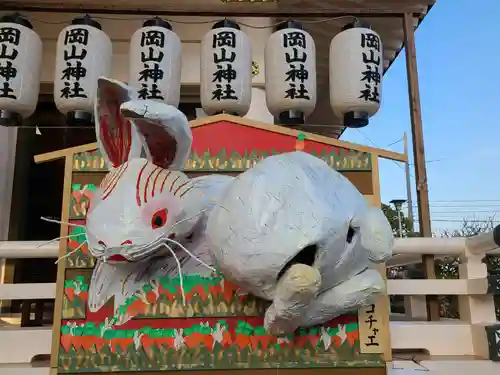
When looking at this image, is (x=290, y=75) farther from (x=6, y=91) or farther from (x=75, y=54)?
(x=6, y=91)

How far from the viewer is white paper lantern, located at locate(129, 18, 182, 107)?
11.9 feet

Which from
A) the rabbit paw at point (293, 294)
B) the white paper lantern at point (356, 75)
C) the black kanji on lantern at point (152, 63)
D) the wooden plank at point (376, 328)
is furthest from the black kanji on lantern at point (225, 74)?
the rabbit paw at point (293, 294)

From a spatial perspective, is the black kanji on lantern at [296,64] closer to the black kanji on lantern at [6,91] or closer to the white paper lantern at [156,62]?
the white paper lantern at [156,62]

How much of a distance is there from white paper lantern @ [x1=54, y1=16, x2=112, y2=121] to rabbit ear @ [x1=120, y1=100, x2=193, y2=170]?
83.6 inches

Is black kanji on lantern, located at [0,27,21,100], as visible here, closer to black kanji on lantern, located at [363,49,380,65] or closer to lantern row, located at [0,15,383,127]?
lantern row, located at [0,15,383,127]

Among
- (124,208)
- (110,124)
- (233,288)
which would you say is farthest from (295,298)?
(110,124)

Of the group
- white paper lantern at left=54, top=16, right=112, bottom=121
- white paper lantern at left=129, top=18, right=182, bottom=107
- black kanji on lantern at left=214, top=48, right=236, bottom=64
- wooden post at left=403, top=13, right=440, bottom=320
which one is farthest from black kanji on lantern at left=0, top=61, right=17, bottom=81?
wooden post at left=403, top=13, right=440, bottom=320

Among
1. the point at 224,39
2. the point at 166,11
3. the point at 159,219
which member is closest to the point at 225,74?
the point at 224,39

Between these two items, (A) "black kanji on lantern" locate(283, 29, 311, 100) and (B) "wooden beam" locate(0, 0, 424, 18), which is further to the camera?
(B) "wooden beam" locate(0, 0, 424, 18)

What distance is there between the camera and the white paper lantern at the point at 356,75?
3.59 meters

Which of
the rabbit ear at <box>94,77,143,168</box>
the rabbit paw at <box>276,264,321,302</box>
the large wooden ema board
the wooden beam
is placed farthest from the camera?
the wooden beam

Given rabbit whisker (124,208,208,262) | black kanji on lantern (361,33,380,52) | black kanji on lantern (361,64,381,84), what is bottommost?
rabbit whisker (124,208,208,262)

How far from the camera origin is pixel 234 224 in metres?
1.46

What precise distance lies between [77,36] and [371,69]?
89.6 inches
